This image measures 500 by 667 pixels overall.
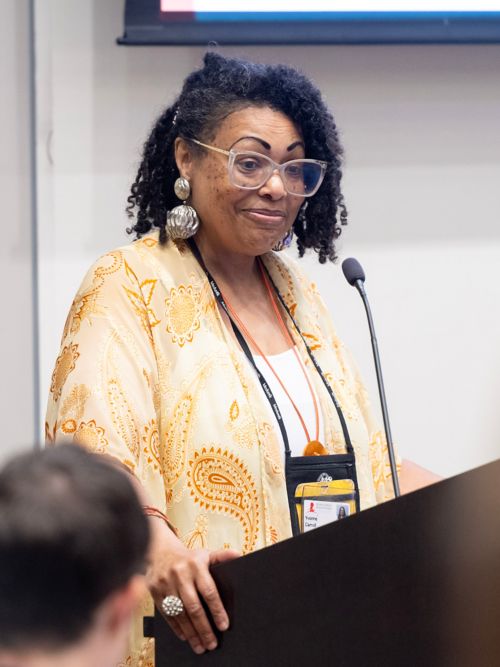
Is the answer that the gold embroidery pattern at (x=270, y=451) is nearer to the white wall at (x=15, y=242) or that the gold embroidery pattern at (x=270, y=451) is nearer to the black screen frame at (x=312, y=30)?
the white wall at (x=15, y=242)

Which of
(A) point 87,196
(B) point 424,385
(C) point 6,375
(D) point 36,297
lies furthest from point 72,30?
(B) point 424,385

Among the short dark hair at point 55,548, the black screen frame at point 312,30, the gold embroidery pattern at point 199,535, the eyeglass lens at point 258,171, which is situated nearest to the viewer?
the short dark hair at point 55,548

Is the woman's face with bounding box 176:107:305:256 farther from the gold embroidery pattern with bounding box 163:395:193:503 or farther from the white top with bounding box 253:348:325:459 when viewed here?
the gold embroidery pattern with bounding box 163:395:193:503

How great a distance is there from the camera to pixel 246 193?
193 cm

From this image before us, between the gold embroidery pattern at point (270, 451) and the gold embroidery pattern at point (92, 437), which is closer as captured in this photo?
the gold embroidery pattern at point (92, 437)

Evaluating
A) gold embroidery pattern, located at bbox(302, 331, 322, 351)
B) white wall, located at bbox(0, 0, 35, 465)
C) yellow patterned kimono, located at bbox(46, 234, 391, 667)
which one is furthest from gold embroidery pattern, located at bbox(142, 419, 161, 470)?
white wall, located at bbox(0, 0, 35, 465)

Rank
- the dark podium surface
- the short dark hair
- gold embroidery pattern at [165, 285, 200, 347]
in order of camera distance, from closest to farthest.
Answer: the short dark hair, the dark podium surface, gold embroidery pattern at [165, 285, 200, 347]

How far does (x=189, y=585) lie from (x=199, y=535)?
445 mm

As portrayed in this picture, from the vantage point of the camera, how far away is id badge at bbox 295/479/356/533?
1800 mm

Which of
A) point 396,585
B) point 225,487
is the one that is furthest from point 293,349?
point 396,585

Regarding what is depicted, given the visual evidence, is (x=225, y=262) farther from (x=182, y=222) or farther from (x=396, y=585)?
(x=396, y=585)

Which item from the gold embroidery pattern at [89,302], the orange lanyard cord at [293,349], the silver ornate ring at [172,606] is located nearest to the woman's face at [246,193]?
the orange lanyard cord at [293,349]

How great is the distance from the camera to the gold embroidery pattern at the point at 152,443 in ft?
5.54

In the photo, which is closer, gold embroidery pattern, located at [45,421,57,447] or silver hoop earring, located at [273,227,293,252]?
gold embroidery pattern, located at [45,421,57,447]
